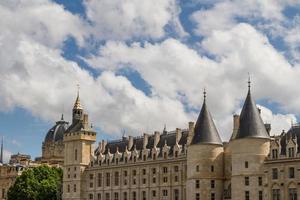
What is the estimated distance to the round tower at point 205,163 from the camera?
Result: 10175cm

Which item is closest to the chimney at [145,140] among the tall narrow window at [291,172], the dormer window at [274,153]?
the dormer window at [274,153]

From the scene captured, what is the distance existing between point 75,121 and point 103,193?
20283mm

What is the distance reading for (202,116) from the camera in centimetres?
10462

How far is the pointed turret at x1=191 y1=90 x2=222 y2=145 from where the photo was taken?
102m

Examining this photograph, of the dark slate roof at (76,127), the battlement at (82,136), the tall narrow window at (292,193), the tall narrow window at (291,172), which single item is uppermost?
the dark slate roof at (76,127)

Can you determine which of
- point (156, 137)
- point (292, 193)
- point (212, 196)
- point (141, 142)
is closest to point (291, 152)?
point (292, 193)

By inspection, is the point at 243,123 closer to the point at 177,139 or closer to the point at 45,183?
the point at 177,139

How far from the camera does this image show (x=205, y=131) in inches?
4055

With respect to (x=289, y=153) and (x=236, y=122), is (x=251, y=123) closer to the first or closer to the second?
(x=236, y=122)

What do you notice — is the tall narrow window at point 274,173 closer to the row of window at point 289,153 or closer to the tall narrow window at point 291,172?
the row of window at point 289,153

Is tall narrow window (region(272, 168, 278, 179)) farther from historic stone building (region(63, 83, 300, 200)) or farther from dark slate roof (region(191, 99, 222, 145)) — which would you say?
dark slate roof (region(191, 99, 222, 145))

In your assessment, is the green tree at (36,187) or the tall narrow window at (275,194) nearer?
the tall narrow window at (275,194)

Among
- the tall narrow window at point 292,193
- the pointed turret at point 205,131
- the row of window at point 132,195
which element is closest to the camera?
the tall narrow window at point 292,193

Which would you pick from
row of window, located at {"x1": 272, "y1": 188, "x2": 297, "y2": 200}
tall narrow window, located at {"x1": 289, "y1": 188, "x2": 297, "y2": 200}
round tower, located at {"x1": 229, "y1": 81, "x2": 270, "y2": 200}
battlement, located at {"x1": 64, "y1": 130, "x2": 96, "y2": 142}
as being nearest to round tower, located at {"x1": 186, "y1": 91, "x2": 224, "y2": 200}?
round tower, located at {"x1": 229, "y1": 81, "x2": 270, "y2": 200}
